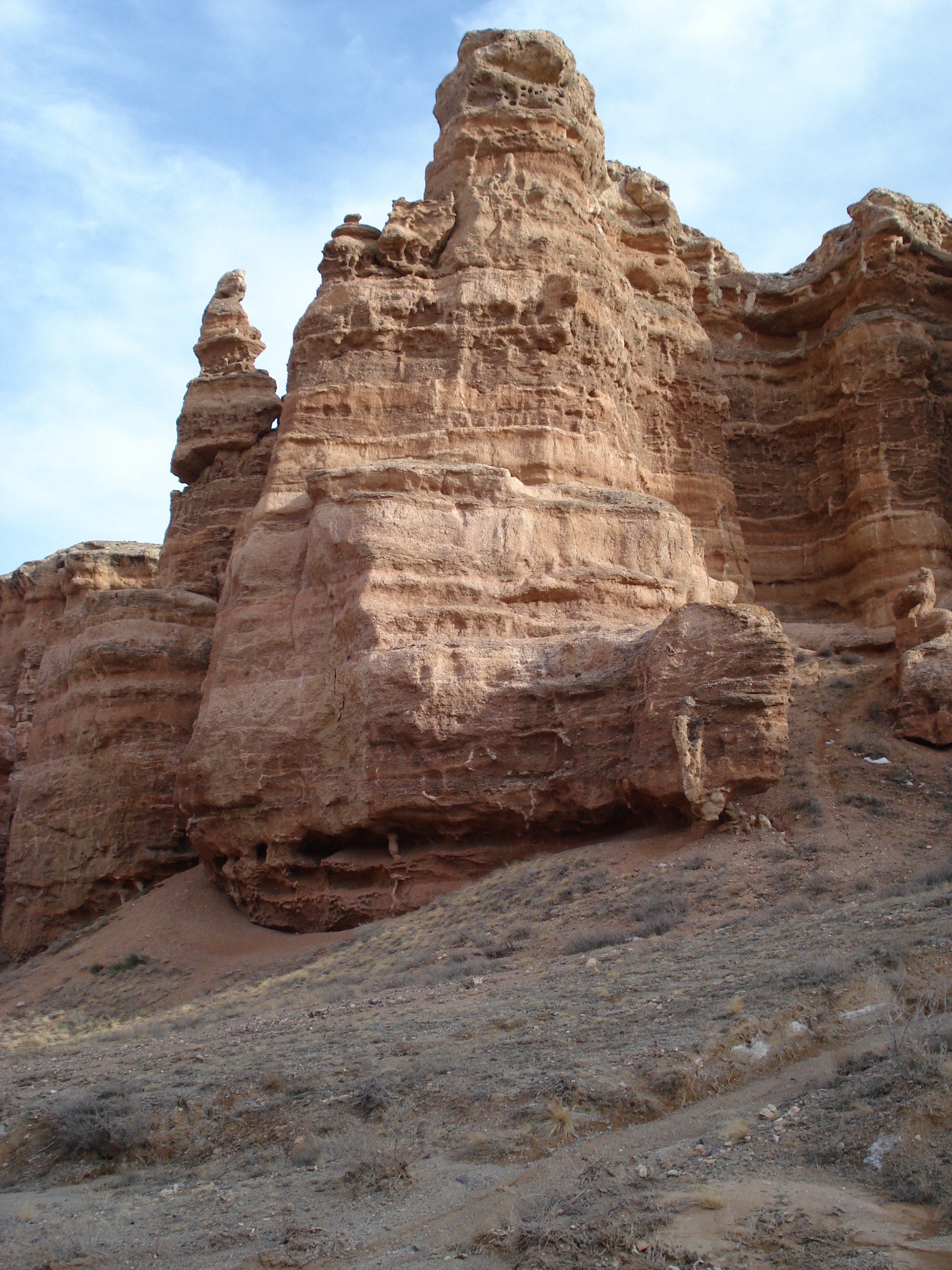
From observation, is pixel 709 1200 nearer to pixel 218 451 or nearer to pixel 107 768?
pixel 107 768

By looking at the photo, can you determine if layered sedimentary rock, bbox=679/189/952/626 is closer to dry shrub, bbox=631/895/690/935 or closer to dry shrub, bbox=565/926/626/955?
dry shrub, bbox=631/895/690/935

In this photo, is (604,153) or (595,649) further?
(604,153)

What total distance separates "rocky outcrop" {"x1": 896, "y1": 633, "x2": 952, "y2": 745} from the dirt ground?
316mm

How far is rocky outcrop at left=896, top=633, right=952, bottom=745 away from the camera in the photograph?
1392 centimetres

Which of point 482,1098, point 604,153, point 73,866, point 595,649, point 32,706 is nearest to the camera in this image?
point 482,1098

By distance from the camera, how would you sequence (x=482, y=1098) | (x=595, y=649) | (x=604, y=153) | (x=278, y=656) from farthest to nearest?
(x=604, y=153)
(x=278, y=656)
(x=595, y=649)
(x=482, y=1098)

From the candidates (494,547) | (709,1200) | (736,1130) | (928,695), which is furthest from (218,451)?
(709,1200)

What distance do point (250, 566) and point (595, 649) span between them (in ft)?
20.6

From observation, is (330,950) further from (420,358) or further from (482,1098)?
(420,358)

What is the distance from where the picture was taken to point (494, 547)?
16594mm

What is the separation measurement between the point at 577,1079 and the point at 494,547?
10493mm

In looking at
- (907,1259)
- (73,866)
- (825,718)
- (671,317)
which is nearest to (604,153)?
(671,317)

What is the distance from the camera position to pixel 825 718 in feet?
50.0

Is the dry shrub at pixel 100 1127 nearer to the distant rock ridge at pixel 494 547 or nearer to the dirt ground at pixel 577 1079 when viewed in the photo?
the dirt ground at pixel 577 1079
